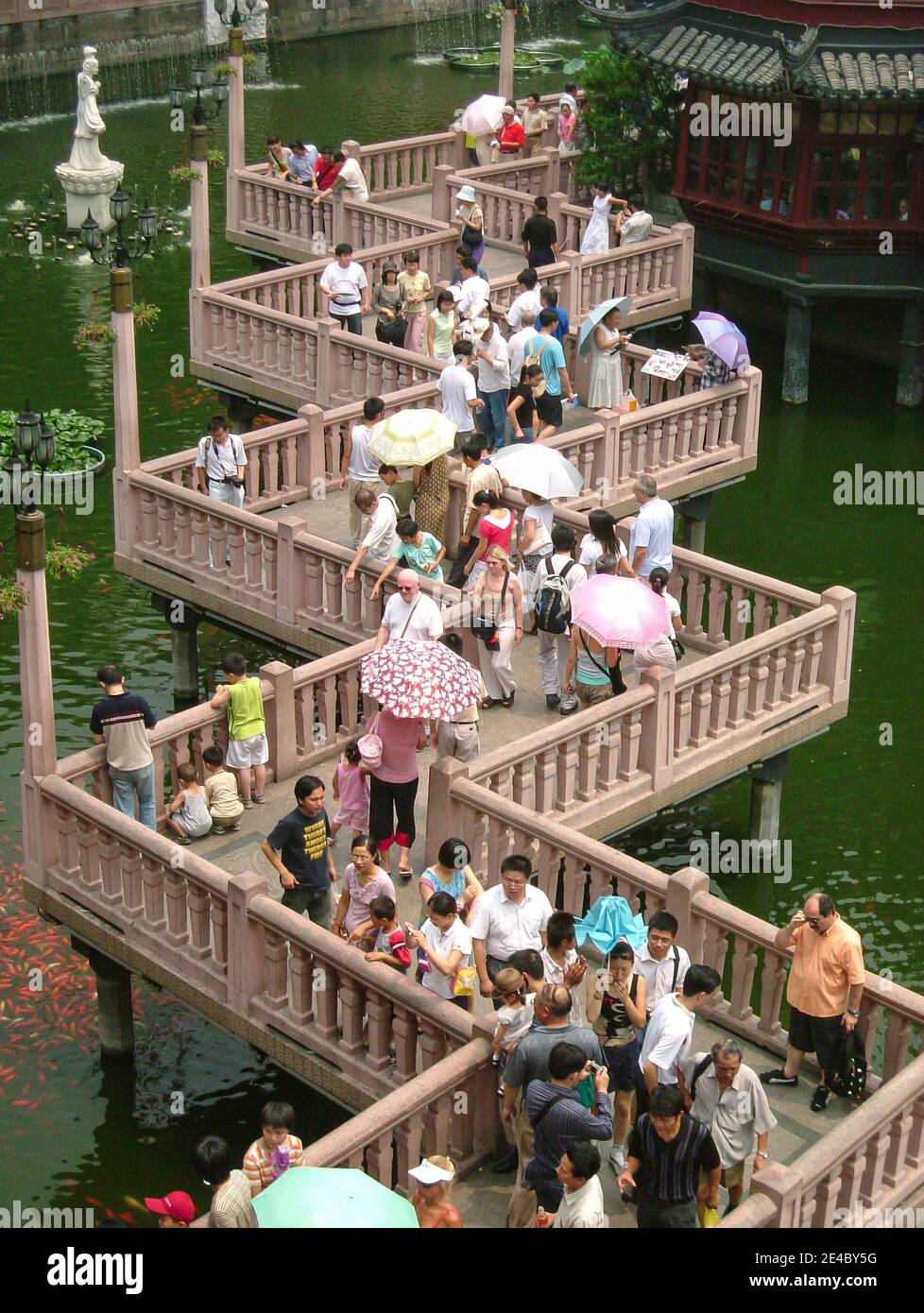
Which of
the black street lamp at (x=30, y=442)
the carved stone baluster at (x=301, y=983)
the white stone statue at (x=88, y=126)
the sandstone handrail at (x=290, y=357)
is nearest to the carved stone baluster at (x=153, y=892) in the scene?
the carved stone baluster at (x=301, y=983)

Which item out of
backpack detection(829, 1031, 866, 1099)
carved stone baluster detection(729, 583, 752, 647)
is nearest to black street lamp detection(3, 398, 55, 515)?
backpack detection(829, 1031, 866, 1099)

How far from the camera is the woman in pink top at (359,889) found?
16594mm

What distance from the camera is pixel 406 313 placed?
28.5 meters

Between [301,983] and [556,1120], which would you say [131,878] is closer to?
[301,983]

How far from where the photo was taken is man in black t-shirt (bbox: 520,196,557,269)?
99.6 ft

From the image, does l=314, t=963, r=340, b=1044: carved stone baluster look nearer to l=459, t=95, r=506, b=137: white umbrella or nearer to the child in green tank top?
the child in green tank top

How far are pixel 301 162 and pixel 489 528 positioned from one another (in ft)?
49.8

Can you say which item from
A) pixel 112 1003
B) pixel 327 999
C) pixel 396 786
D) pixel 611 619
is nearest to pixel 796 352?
pixel 611 619

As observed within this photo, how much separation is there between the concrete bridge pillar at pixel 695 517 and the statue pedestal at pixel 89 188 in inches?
631

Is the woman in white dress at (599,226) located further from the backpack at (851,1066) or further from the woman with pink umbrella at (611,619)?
the backpack at (851,1066)

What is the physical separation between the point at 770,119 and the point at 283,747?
664 inches

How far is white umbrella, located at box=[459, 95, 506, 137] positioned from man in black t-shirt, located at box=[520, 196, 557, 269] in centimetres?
488
